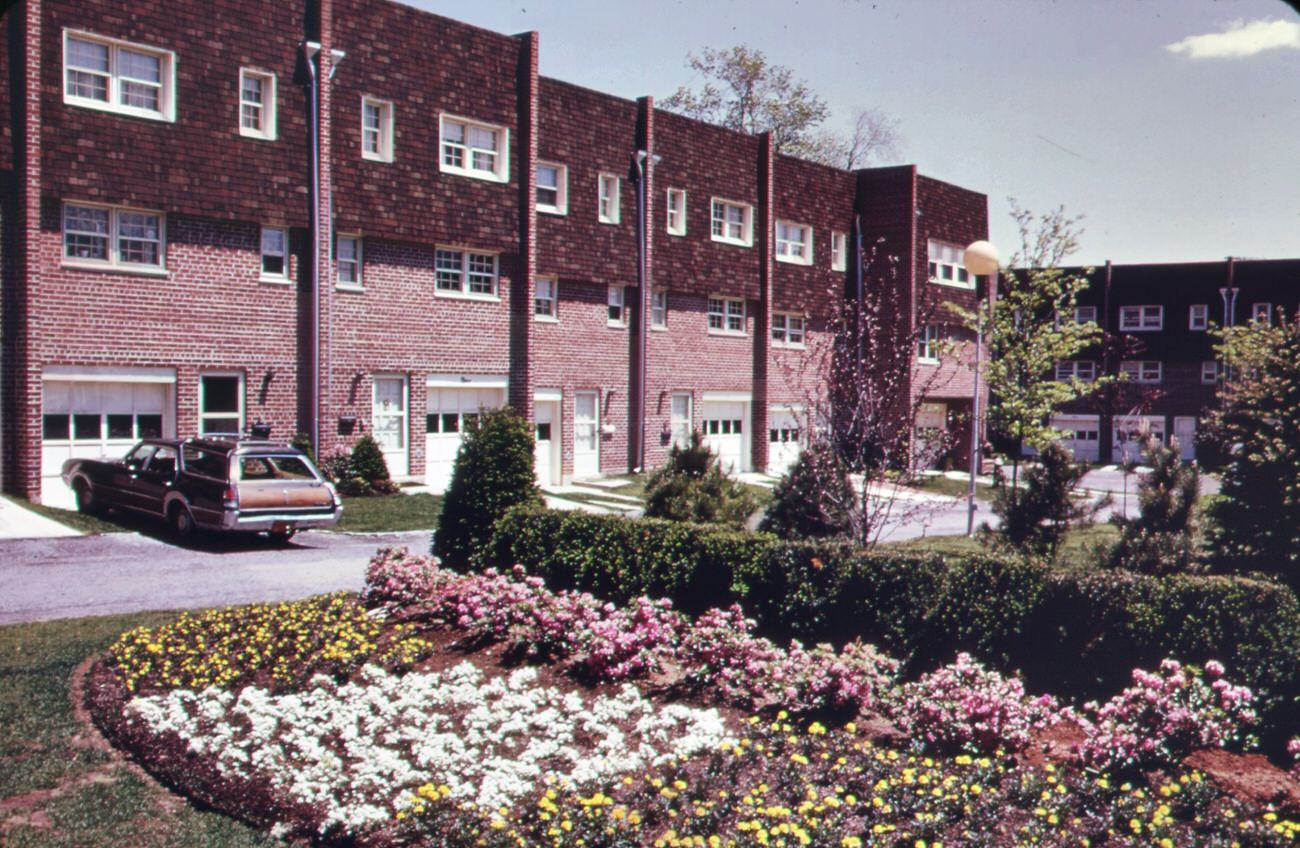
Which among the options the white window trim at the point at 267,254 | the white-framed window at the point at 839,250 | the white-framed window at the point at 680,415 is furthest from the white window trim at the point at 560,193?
the white-framed window at the point at 839,250

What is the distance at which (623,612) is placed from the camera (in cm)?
1052

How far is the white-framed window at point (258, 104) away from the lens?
2275 centimetres

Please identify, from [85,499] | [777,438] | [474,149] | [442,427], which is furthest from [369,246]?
[777,438]

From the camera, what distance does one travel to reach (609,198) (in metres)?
31.3

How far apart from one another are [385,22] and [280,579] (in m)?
14.7

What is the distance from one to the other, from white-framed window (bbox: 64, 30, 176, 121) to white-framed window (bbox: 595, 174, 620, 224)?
12.1 meters

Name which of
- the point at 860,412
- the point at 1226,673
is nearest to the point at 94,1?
the point at 860,412

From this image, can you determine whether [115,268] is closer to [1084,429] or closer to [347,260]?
[347,260]

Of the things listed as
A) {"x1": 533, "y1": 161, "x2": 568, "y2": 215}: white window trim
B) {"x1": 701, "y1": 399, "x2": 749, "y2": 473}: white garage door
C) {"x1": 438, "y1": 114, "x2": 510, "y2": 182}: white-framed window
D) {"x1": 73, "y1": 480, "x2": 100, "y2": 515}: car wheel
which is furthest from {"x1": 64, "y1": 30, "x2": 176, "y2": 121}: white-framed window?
{"x1": 701, "y1": 399, "x2": 749, "y2": 473}: white garage door

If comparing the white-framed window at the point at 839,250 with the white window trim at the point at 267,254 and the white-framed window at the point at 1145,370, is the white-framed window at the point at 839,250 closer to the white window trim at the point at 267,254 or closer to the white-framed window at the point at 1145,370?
the white window trim at the point at 267,254

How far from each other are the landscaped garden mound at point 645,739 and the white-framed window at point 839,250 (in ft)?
98.0

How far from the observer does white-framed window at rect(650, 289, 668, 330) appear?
110 ft

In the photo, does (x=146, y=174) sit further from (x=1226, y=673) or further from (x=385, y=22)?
(x=1226, y=673)

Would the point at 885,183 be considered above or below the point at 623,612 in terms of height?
above
